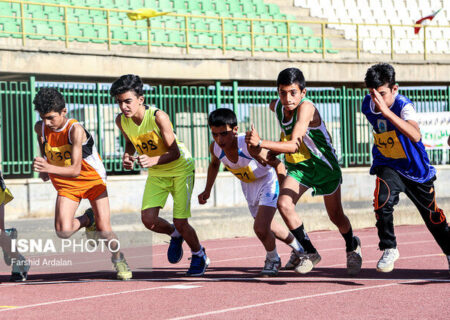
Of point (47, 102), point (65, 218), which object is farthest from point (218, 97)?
point (47, 102)

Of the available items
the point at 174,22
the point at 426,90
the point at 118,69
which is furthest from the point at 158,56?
the point at 426,90

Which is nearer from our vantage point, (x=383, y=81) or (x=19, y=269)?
(x=383, y=81)

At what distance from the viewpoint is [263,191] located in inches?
358

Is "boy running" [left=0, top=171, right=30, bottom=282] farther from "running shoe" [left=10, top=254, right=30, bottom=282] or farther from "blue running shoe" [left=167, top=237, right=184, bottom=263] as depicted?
"blue running shoe" [left=167, top=237, right=184, bottom=263]

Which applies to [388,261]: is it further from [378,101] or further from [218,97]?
[218,97]

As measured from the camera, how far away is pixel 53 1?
24.7 metres

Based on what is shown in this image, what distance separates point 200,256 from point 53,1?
17048 millimetres

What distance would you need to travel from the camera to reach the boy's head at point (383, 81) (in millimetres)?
7840

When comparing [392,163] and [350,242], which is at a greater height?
[392,163]

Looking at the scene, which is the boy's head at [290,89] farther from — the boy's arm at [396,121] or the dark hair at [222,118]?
the boy's arm at [396,121]

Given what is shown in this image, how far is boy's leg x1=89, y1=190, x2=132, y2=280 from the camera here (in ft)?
29.3

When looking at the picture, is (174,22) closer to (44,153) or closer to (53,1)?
(53,1)

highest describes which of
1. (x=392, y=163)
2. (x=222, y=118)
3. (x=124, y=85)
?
(x=124, y=85)

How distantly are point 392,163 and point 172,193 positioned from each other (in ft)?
8.06
